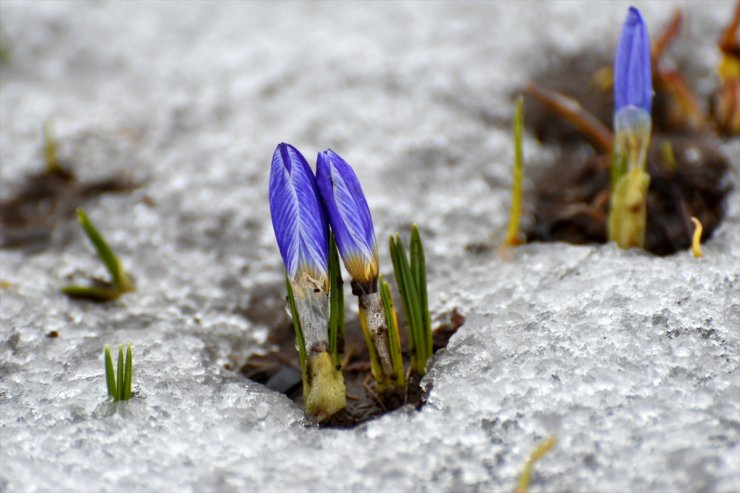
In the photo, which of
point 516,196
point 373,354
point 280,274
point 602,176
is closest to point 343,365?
point 373,354

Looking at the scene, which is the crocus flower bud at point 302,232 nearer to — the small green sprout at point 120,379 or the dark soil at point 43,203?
the small green sprout at point 120,379

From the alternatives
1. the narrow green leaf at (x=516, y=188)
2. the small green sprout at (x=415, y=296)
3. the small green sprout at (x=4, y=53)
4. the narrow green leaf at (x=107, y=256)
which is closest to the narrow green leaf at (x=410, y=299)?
the small green sprout at (x=415, y=296)

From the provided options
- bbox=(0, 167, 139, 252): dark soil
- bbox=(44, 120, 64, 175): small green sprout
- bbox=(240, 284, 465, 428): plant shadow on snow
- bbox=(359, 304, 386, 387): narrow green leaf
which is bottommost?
bbox=(240, 284, 465, 428): plant shadow on snow

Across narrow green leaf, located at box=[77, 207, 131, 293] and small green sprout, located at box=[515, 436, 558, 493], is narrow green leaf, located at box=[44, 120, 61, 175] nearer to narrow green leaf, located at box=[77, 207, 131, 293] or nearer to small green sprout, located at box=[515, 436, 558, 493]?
narrow green leaf, located at box=[77, 207, 131, 293]

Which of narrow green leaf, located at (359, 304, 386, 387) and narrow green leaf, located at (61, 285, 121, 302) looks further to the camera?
narrow green leaf, located at (61, 285, 121, 302)

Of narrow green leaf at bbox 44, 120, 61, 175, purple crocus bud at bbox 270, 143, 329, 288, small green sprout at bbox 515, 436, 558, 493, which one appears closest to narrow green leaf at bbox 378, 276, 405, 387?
purple crocus bud at bbox 270, 143, 329, 288

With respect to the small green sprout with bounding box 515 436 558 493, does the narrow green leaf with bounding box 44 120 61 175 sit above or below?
above

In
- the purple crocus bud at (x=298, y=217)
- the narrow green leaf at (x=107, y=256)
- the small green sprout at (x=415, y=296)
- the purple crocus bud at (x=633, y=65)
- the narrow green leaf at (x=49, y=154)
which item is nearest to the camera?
the purple crocus bud at (x=298, y=217)

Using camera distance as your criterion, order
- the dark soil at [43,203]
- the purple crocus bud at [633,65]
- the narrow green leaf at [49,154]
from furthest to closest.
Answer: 1. the narrow green leaf at [49,154]
2. the dark soil at [43,203]
3. the purple crocus bud at [633,65]
